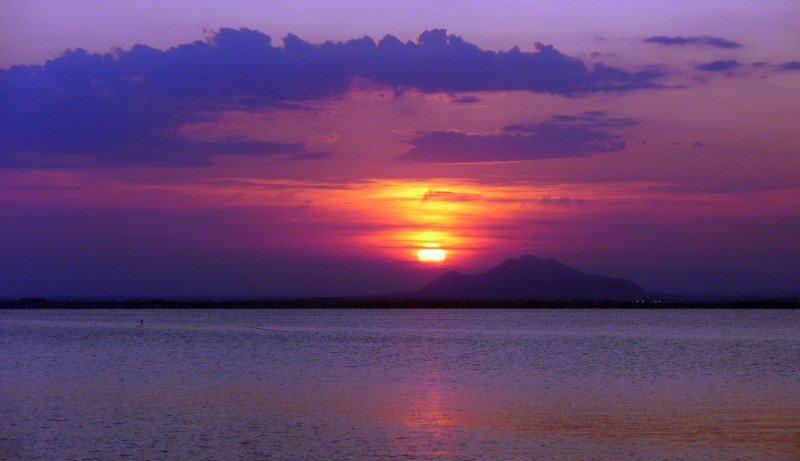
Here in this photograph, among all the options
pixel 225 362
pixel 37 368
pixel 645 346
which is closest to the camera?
pixel 37 368

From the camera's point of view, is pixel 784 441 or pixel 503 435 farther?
pixel 503 435

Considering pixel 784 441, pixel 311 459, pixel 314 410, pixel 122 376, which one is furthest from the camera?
pixel 122 376

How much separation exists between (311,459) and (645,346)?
60.9 metres

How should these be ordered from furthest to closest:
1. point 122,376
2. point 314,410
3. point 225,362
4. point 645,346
Answer: point 645,346 → point 225,362 → point 122,376 → point 314,410

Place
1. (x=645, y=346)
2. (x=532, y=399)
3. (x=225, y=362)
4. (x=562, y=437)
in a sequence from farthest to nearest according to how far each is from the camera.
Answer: (x=645, y=346)
(x=225, y=362)
(x=532, y=399)
(x=562, y=437)

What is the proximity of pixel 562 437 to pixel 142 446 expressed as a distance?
39.6 ft

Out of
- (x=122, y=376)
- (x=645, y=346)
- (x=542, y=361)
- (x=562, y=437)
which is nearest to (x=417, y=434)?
(x=562, y=437)

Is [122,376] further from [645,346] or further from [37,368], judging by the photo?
[645,346]

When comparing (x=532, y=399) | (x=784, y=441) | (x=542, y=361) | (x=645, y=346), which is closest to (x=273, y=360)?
(x=542, y=361)

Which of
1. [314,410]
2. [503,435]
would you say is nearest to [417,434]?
[503,435]

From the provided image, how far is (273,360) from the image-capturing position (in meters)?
62.5

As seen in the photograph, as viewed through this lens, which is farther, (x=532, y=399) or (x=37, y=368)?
(x=37, y=368)

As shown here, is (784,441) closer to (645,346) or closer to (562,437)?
(562,437)

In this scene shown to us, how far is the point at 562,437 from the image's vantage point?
91.4ft
